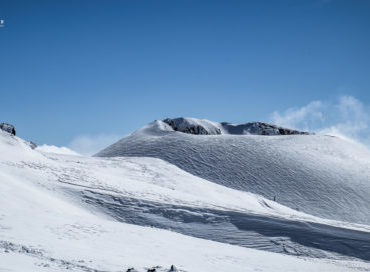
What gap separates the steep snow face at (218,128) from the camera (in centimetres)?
7131

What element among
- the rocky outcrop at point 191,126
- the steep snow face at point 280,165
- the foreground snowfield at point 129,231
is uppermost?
the rocky outcrop at point 191,126

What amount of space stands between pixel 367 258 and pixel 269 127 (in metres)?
66.0

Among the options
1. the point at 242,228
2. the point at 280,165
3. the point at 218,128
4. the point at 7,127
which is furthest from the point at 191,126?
the point at 242,228

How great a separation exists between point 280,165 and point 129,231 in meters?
27.5

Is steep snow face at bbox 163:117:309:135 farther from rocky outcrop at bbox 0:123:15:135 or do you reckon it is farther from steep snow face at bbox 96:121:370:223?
rocky outcrop at bbox 0:123:15:135

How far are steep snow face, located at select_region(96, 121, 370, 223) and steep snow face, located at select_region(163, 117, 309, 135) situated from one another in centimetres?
2392

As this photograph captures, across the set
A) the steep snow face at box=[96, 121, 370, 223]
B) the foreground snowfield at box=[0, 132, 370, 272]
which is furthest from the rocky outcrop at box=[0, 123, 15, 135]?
the foreground snowfield at box=[0, 132, 370, 272]

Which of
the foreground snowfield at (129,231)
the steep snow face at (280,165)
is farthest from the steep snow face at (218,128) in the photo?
the foreground snowfield at (129,231)

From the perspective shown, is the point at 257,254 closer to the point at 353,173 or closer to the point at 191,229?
the point at 191,229

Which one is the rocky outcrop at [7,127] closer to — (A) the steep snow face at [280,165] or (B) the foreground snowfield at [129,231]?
(A) the steep snow face at [280,165]

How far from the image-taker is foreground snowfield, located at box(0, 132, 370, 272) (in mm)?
9250

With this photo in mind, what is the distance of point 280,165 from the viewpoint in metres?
37.8

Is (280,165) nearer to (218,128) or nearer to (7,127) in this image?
(7,127)

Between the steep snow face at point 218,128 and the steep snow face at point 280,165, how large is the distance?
78.5ft
